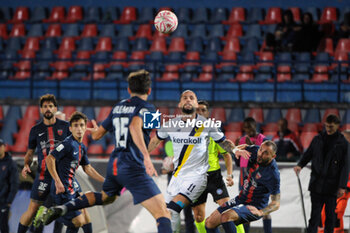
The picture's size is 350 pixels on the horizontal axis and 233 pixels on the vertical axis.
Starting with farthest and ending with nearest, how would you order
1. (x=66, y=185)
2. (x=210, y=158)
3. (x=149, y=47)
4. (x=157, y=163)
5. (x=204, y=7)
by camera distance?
(x=204, y=7) < (x=149, y=47) < (x=157, y=163) < (x=210, y=158) < (x=66, y=185)

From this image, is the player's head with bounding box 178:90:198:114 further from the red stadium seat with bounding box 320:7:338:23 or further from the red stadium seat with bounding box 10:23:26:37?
the red stadium seat with bounding box 10:23:26:37

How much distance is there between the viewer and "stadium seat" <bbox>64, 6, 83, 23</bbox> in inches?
659

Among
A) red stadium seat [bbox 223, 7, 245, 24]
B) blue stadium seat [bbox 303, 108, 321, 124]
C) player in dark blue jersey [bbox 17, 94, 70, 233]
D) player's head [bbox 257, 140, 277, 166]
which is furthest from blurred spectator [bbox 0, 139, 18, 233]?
red stadium seat [bbox 223, 7, 245, 24]

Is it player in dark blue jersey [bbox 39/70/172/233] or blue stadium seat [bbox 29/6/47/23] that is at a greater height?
blue stadium seat [bbox 29/6/47/23]

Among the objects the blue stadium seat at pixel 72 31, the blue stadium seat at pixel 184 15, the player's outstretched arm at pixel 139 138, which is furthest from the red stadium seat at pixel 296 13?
the player's outstretched arm at pixel 139 138

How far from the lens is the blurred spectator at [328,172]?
7969 millimetres

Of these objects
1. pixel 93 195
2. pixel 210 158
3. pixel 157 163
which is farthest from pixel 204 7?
pixel 93 195

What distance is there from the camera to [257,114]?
40.3 ft

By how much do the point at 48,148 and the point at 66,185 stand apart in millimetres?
847

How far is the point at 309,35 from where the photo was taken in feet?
47.2

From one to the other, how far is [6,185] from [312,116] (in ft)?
21.4

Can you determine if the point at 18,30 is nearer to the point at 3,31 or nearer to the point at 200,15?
the point at 3,31

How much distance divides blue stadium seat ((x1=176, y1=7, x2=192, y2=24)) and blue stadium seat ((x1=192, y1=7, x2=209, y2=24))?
17cm

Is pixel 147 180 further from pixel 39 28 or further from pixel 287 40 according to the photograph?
pixel 39 28
